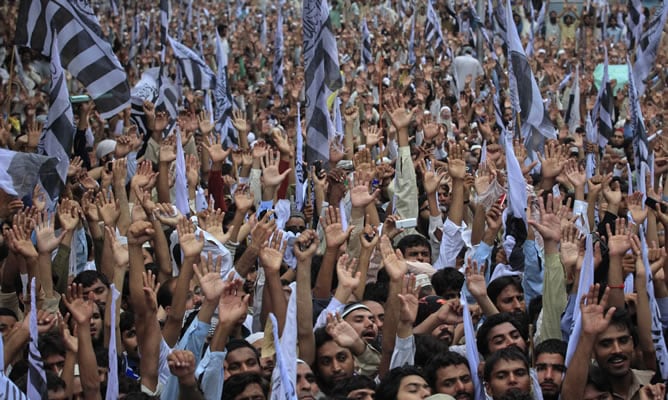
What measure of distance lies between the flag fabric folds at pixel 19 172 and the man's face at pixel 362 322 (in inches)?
87.1

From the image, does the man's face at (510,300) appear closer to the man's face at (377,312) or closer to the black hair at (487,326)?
the black hair at (487,326)

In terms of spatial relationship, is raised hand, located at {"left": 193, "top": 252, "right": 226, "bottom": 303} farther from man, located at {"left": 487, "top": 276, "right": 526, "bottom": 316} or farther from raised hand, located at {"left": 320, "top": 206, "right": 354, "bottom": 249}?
man, located at {"left": 487, "top": 276, "right": 526, "bottom": 316}

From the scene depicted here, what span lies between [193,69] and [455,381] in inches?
309

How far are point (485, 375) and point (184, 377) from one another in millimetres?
1441

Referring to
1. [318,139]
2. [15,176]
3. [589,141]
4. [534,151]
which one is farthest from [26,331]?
[589,141]

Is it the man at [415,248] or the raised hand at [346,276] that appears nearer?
the raised hand at [346,276]

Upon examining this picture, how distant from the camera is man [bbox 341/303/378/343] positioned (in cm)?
615

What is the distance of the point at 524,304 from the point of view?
673 cm

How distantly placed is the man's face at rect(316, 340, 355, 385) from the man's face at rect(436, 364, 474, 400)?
0.51 metres

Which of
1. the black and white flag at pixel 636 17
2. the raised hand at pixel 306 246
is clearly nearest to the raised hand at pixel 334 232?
the raised hand at pixel 306 246

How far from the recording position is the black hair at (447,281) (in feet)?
22.9

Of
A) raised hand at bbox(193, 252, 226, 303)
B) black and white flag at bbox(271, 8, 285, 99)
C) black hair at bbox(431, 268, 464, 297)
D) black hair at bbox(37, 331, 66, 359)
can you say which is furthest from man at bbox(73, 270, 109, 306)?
black and white flag at bbox(271, 8, 285, 99)

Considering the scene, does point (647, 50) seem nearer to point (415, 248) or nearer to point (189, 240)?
point (415, 248)

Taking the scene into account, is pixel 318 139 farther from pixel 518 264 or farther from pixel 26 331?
pixel 26 331
